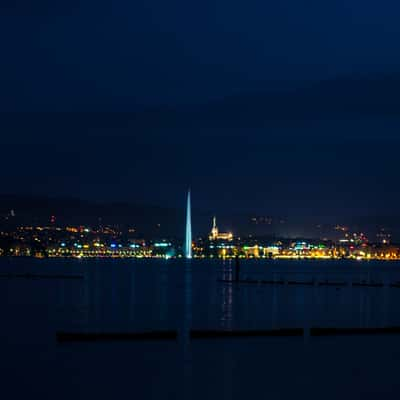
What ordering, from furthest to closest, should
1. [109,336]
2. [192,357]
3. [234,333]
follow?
[234,333], [109,336], [192,357]

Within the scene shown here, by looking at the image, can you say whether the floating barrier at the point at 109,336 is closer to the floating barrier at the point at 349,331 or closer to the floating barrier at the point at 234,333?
the floating barrier at the point at 234,333

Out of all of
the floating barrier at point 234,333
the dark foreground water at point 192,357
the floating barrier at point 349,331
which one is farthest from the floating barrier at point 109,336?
the floating barrier at point 349,331

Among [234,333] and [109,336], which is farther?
[234,333]

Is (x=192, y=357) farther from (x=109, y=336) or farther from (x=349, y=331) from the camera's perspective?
(x=349, y=331)

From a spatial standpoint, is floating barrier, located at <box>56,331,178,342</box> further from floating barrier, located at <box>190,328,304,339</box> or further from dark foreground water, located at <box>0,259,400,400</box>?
floating barrier, located at <box>190,328,304,339</box>

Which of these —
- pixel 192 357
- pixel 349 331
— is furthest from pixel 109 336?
pixel 349 331

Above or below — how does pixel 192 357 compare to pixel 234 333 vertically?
below

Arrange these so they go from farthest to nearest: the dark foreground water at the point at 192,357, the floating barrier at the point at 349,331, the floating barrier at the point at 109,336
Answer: the floating barrier at the point at 349,331
the floating barrier at the point at 109,336
the dark foreground water at the point at 192,357

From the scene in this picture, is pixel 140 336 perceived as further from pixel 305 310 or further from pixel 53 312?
pixel 305 310

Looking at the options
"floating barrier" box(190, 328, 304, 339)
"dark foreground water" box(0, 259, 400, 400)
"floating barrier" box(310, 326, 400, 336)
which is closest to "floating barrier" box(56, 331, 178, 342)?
"dark foreground water" box(0, 259, 400, 400)

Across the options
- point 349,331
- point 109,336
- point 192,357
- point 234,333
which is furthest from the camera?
point 349,331

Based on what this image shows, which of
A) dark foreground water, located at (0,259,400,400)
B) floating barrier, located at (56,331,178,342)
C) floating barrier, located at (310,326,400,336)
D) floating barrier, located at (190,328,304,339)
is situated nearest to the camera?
dark foreground water, located at (0,259,400,400)

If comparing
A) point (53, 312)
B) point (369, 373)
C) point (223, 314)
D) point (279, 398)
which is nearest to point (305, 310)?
point (223, 314)

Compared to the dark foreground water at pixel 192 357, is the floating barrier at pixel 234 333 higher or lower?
higher
